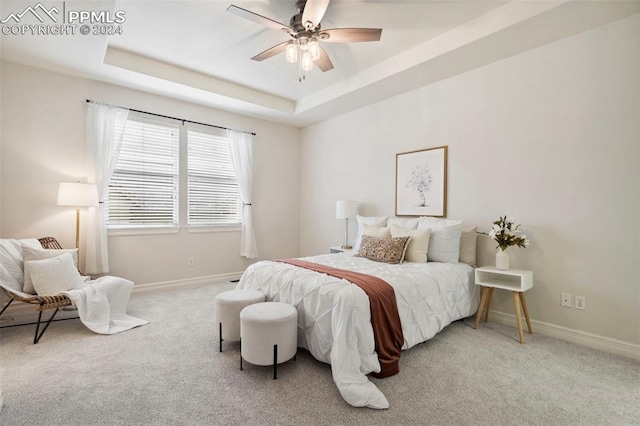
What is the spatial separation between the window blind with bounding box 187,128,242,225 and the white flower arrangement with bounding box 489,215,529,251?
3951 millimetres

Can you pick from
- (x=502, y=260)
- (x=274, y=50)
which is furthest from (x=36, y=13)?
(x=502, y=260)

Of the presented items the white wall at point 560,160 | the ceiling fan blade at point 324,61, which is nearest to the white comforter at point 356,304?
the white wall at point 560,160

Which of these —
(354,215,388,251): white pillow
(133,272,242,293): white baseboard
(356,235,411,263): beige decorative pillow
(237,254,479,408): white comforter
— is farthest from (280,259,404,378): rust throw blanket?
(133,272,242,293): white baseboard

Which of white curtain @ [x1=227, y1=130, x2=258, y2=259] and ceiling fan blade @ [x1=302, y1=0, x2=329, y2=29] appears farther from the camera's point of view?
white curtain @ [x1=227, y1=130, x2=258, y2=259]

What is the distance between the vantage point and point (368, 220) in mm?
4156

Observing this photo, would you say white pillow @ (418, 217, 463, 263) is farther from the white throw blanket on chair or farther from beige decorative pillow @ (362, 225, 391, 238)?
the white throw blanket on chair

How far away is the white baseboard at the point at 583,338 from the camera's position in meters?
2.52

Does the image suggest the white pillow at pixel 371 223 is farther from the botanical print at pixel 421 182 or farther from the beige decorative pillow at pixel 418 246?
the beige decorative pillow at pixel 418 246

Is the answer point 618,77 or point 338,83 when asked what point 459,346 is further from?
point 338,83

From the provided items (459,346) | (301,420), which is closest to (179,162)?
(301,420)

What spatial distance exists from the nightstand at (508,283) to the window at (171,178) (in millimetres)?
3880

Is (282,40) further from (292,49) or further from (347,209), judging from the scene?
(347,209)

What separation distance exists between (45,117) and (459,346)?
5175mm

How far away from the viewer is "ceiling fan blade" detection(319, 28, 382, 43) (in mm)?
2518
